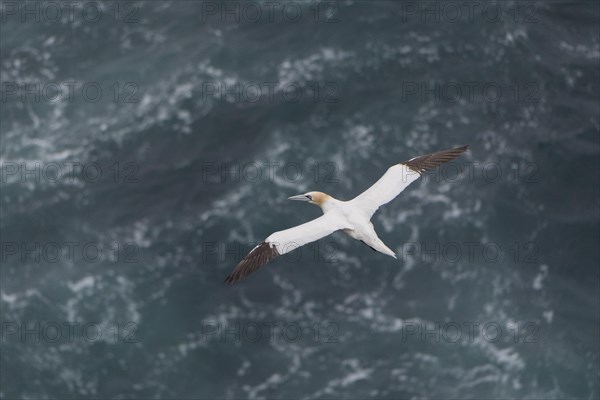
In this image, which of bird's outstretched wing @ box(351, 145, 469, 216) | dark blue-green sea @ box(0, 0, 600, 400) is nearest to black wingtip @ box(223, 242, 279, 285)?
bird's outstretched wing @ box(351, 145, 469, 216)

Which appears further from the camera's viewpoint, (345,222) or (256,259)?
(345,222)

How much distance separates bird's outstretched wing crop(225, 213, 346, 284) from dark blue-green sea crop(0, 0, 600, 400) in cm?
2218

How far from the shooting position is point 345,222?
66.1 metres

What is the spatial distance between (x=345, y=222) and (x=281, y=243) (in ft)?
14.4

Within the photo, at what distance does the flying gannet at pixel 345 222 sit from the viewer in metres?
64.1

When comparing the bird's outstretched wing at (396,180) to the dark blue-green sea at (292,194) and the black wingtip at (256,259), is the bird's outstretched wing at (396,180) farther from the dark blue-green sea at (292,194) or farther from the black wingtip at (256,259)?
the dark blue-green sea at (292,194)

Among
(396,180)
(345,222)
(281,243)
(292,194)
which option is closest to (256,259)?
(281,243)

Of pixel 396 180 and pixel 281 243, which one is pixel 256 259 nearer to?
pixel 281 243

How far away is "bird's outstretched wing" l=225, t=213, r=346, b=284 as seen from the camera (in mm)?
63531

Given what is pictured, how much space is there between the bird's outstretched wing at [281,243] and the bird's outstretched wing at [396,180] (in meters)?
2.57

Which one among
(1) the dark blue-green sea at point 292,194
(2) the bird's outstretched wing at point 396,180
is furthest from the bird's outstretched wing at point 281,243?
(1) the dark blue-green sea at point 292,194

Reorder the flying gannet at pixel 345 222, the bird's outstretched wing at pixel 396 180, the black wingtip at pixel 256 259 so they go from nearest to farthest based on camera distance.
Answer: the black wingtip at pixel 256 259 < the flying gannet at pixel 345 222 < the bird's outstretched wing at pixel 396 180

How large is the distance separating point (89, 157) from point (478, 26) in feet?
123

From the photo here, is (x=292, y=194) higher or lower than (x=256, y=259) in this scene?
lower
